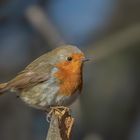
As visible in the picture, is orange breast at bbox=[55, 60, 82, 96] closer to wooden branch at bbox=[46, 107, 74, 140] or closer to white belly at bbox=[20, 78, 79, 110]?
white belly at bbox=[20, 78, 79, 110]

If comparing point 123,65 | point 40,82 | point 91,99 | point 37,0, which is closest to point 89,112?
point 91,99

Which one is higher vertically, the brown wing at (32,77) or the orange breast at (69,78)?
the brown wing at (32,77)

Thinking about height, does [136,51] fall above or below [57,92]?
above

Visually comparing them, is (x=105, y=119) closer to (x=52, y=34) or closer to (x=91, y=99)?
(x=91, y=99)

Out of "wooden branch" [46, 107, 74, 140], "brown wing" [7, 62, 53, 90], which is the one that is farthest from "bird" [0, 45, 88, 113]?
"wooden branch" [46, 107, 74, 140]

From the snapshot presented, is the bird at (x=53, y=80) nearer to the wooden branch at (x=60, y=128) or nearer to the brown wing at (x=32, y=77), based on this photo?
the brown wing at (x=32, y=77)

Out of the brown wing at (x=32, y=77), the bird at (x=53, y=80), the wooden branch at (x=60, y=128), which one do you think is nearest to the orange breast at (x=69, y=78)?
the bird at (x=53, y=80)
